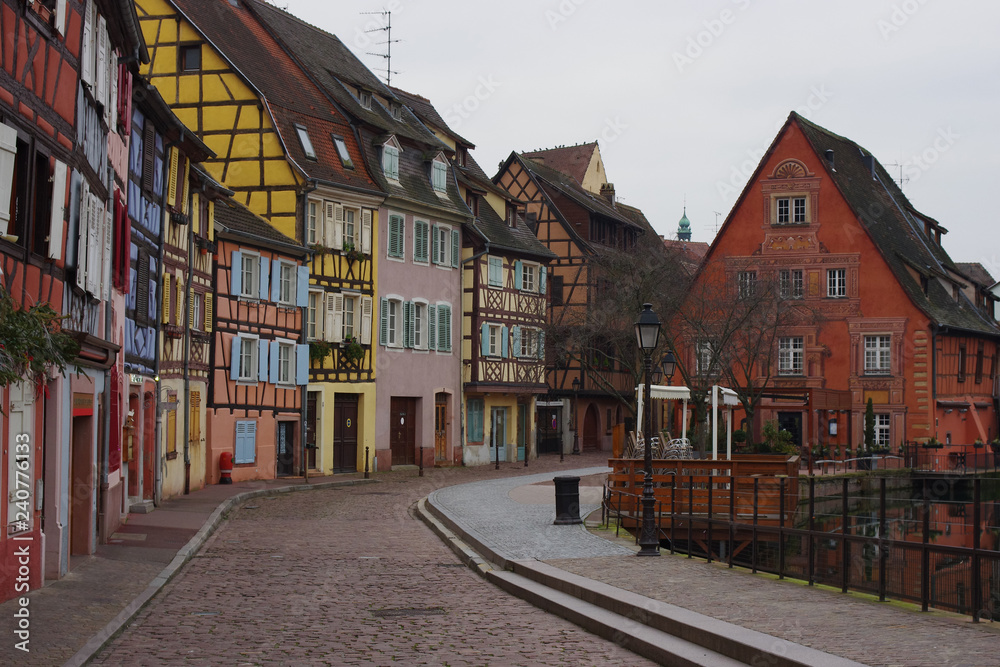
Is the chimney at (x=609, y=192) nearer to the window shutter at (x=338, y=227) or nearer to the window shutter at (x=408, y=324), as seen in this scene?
the window shutter at (x=408, y=324)

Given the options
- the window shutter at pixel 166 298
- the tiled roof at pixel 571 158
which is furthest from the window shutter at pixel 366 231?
the tiled roof at pixel 571 158

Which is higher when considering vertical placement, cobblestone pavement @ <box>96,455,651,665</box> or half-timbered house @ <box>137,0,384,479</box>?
half-timbered house @ <box>137,0,384,479</box>

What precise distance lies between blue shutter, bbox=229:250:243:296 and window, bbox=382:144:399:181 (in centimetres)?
1010

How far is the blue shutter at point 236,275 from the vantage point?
33.2m

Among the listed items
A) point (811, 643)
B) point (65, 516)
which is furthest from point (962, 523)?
point (65, 516)

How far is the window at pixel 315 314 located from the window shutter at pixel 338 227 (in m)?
1.66

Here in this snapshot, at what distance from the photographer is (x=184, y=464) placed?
28656 millimetres

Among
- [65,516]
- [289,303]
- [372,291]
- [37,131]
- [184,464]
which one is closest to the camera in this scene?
[37,131]

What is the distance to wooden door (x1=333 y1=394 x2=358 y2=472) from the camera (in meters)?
40.2

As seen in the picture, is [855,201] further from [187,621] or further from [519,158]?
[187,621]

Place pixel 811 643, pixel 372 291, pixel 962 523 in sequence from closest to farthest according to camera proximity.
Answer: pixel 811 643
pixel 962 523
pixel 372 291

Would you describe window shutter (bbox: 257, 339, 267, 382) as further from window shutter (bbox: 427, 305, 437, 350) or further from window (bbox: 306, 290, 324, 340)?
window shutter (bbox: 427, 305, 437, 350)

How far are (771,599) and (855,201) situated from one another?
139ft

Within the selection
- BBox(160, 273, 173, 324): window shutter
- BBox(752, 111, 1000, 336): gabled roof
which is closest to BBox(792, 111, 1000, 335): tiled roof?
BBox(752, 111, 1000, 336): gabled roof
